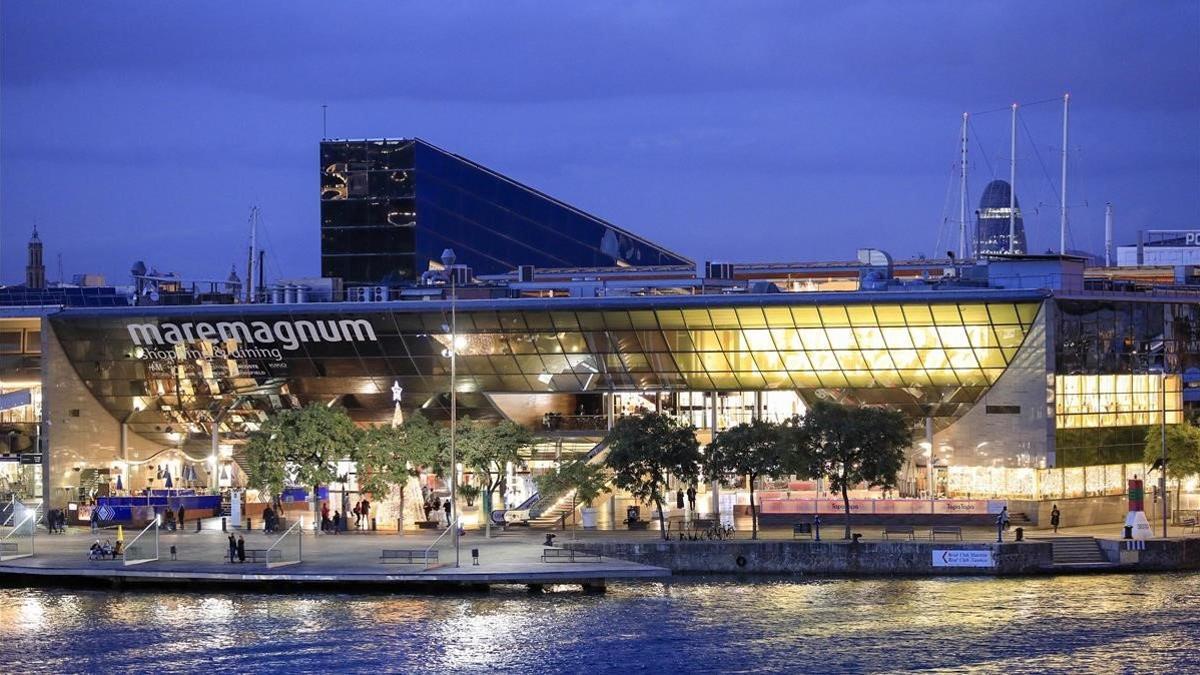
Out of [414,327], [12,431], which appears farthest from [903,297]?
[12,431]

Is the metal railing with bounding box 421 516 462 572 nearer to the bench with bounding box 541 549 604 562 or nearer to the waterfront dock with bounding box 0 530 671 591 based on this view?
the waterfront dock with bounding box 0 530 671 591

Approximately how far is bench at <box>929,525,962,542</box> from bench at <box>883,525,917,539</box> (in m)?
0.70

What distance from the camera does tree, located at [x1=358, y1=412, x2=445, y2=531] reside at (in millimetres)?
78625

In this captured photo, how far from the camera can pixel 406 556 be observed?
67.0 m

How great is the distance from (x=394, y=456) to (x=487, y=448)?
4.02 metres

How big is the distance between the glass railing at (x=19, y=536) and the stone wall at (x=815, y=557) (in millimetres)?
20904

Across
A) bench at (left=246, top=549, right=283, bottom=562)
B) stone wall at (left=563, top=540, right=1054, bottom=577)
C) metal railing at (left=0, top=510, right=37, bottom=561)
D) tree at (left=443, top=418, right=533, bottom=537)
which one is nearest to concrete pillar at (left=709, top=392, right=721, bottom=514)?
tree at (left=443, top=418, right=533, bottom=537)

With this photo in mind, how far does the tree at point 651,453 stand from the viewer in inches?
2913

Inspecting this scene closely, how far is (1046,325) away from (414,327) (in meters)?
28.6

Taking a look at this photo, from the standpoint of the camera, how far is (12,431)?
95250 mm

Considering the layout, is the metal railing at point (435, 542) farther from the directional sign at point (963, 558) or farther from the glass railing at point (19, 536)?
the directional sign at point (963, 558)

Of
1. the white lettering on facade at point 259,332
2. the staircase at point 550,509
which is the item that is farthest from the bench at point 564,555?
the white lettering on facade at point 259,332

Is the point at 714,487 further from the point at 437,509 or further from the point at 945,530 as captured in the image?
the point at 945,530

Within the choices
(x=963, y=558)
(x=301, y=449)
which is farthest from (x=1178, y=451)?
(x=301, y=449)
